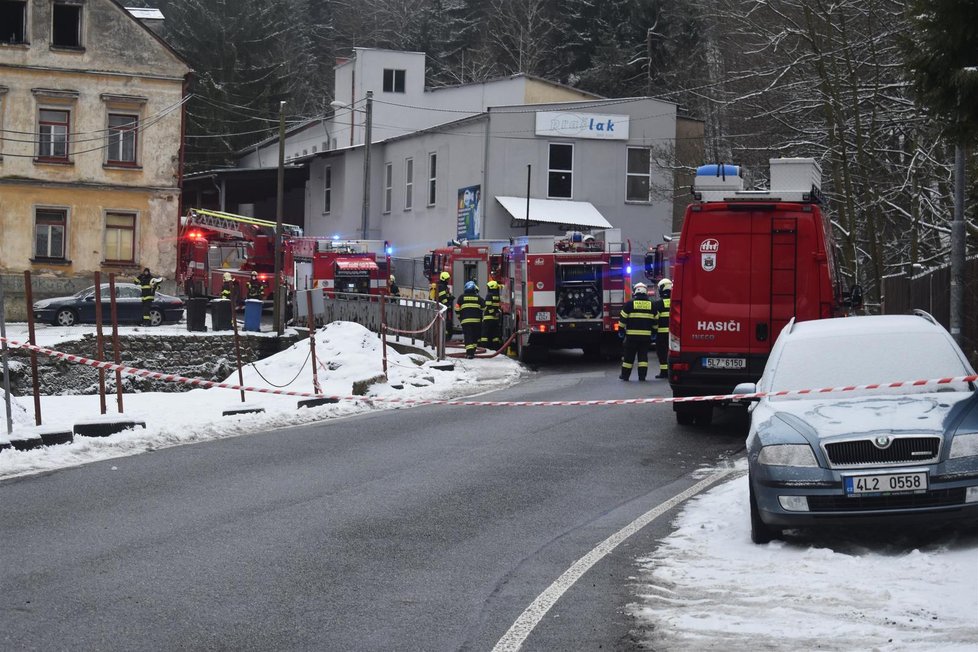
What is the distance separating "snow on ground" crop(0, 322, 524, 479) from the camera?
14.3m

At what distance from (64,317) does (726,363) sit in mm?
28129

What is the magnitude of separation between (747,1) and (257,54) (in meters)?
54.7

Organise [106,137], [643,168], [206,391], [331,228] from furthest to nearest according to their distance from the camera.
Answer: [331,228]
[643,168]
[106,137]
[206,391]

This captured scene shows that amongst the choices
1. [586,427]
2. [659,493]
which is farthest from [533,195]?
[659,493]

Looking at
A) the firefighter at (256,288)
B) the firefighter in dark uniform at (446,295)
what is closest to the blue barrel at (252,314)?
the firefighter in dark uniform at (446,295)

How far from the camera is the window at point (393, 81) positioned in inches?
2511

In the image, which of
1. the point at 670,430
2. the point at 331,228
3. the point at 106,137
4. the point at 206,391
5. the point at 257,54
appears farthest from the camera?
the point at 257,54

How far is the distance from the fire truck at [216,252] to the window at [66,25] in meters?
7.35

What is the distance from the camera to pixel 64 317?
3925cm

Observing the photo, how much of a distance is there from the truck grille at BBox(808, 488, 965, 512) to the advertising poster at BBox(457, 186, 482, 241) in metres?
39.0

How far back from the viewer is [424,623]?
692cm

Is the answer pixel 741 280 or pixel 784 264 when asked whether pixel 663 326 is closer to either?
pixel 741 280

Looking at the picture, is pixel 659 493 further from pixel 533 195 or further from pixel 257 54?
pixel 257 54

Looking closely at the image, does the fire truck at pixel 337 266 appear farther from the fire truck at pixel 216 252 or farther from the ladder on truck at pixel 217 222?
the ladder on truck at pixel 217 222
